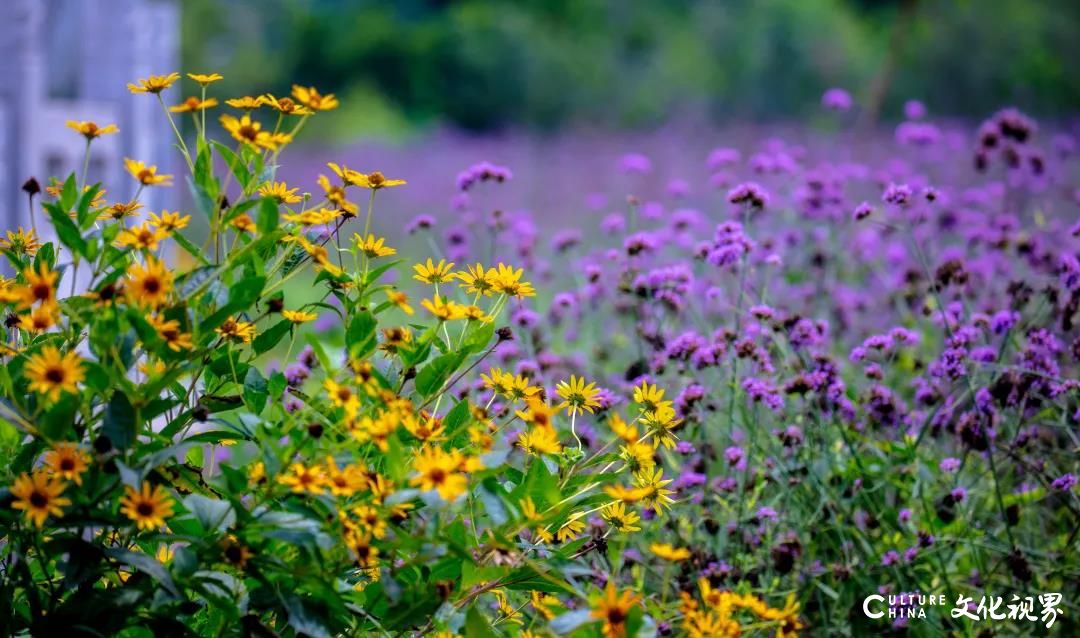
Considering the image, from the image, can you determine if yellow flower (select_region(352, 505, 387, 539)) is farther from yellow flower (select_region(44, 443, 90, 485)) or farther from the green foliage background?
the green foliage background

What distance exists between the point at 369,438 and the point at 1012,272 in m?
2.22

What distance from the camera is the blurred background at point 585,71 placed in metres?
8.31

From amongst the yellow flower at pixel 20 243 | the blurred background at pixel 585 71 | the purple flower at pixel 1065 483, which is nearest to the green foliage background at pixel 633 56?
the blurred background at pixel 585 71

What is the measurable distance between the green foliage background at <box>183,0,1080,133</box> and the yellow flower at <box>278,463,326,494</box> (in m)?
9.00

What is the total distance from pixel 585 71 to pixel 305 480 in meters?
11.5

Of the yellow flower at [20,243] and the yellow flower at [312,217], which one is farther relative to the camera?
the yellow flower at [20,243]

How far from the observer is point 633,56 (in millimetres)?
13211

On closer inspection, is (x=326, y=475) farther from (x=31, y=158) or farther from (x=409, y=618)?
(x=31, y=158)

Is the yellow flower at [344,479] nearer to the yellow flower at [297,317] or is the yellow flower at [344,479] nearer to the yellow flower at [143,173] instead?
the yellow flower at [297,317]

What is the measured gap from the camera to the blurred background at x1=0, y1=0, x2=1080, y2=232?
27.3 feet

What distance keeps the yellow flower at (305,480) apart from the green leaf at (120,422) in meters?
0.14

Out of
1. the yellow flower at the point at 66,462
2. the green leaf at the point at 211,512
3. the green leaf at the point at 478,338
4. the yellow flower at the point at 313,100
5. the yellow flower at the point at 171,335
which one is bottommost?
the green leaf at the point at 211,512

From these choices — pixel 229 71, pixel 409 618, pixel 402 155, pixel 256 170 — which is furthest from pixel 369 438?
pixel 229 71

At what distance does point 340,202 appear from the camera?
1.15 m
